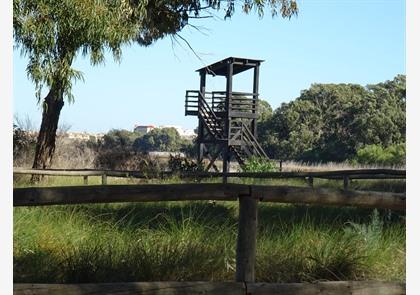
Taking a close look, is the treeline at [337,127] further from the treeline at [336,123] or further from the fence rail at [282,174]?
the fence rail at [282,174]

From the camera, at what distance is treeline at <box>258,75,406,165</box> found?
114 feet

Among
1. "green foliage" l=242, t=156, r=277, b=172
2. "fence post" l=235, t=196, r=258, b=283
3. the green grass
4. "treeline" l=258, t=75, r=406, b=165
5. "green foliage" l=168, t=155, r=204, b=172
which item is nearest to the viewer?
A: "fence post" l=235, t=196, r=258, b=283

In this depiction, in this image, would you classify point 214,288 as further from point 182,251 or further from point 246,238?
point 182,251

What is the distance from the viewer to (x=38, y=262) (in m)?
3.82

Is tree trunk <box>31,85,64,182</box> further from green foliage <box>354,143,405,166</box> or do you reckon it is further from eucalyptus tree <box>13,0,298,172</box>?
green foliage <box>354,143,405,166</box>

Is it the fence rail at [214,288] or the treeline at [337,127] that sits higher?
the treeline at [337,127]

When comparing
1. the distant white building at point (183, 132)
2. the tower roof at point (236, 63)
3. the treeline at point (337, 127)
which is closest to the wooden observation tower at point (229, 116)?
the tower roof at point (236, 63)

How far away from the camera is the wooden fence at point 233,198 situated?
279 cm

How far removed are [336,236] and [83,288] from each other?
2279 mm

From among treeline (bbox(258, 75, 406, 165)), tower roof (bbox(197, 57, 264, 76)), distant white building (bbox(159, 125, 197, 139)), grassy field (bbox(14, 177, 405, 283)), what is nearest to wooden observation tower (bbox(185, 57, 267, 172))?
tower roof (bbox(197, 57, 264, 76))

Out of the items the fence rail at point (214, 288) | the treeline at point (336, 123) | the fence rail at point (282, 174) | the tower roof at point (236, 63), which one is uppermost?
the tower roof at point (236, 63)

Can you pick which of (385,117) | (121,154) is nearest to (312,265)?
(121,154)

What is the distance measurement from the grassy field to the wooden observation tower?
15.7m

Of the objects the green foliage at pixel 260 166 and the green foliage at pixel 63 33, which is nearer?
the green foliage at pixel 63 33
